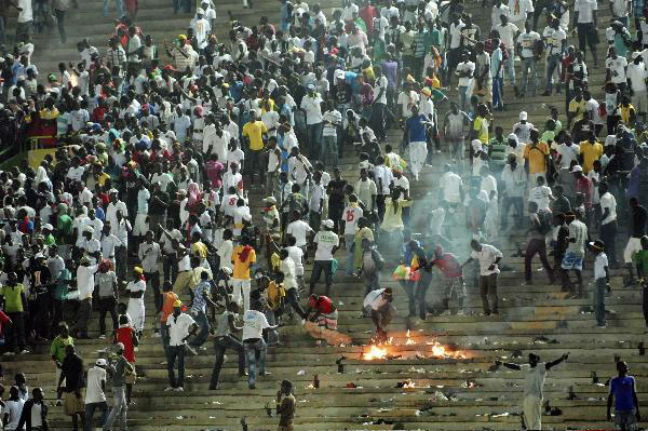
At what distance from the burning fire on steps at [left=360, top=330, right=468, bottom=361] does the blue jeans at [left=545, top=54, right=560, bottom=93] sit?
9.33 metres

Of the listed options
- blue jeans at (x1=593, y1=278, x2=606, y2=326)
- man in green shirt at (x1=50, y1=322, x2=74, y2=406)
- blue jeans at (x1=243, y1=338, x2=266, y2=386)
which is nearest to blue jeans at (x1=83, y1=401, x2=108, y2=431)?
man in green shirt at (x1=50, y1=322, x2=74, y2=406)

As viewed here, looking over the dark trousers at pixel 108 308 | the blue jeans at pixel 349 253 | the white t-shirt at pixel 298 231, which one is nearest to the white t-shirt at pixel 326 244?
the white t-shirt at pixel 298 231

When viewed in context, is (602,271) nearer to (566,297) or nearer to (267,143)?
(566,297)

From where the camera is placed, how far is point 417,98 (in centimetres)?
4109

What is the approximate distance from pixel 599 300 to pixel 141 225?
9323 mm

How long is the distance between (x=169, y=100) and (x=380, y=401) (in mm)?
11607

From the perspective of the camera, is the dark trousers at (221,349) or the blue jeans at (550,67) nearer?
the dark trousers at (221,349)

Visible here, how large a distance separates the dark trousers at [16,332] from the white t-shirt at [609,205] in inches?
413

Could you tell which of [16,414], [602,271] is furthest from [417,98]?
[16,414]

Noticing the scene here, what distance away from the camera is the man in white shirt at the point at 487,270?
35.2 meters

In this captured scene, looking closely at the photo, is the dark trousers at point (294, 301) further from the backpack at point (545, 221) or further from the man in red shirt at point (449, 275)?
the backpack at point (545, 221)

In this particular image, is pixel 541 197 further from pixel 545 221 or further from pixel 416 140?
pixel 416 140

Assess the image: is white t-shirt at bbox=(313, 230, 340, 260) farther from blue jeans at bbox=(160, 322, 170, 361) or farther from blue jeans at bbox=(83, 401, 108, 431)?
blue jeans at bbox=(83, 401, 108, 431)

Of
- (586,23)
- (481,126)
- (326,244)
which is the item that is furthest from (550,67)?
(326,244)
